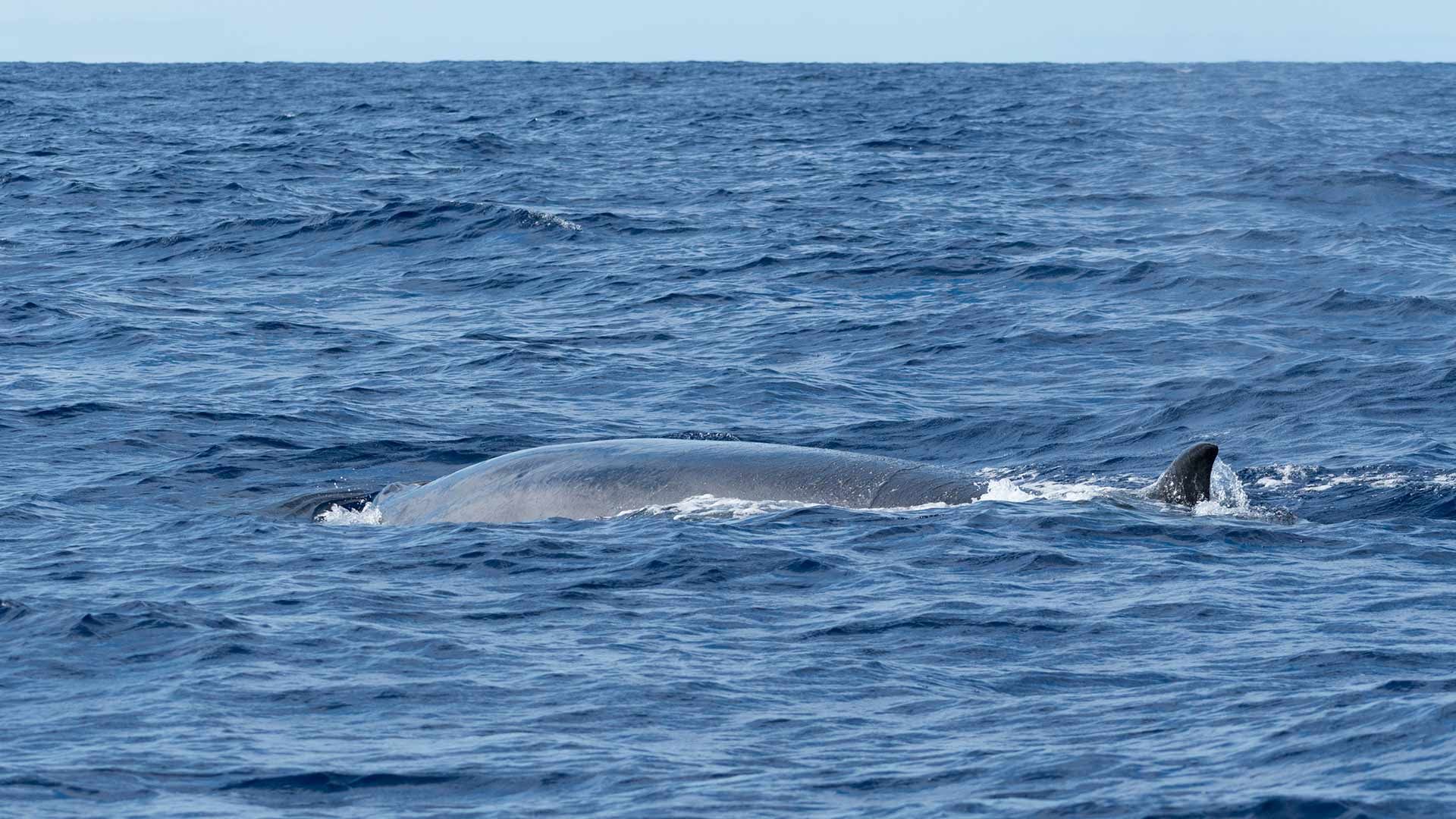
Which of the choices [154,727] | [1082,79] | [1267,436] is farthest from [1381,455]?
[1082,79]

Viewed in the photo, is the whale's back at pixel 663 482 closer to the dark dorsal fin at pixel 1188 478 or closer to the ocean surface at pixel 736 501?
the ocean surface at pixel 736 501

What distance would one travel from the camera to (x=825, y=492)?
1374 cm

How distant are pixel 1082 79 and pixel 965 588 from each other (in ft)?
303

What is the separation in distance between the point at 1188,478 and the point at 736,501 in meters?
3.05

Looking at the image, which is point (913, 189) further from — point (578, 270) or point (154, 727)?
point (154, 727)

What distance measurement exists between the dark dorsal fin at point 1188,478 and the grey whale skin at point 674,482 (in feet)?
0.04

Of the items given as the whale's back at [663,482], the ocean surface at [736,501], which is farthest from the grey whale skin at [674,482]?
the ocean surface at [736,501]

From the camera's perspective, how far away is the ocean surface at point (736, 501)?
28.5 ft

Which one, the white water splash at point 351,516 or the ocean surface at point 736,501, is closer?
the ocean surface at point 736,501

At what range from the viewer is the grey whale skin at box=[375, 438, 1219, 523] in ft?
44.9

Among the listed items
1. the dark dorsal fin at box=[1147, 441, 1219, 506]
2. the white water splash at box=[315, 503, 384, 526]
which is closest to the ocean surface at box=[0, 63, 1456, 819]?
the white water splash at box=[315, 503, 384, 526]

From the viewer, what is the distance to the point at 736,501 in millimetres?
13586

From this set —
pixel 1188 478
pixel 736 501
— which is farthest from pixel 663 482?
pixel 1188 478

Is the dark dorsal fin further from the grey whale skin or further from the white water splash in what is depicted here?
the white water splash
